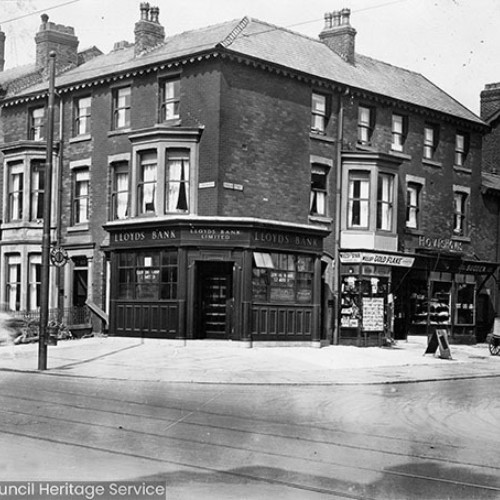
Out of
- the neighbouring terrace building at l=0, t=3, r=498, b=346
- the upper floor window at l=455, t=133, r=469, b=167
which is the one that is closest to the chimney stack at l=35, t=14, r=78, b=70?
the neighbouring terrace building at l=0, t=3, r=498, b=346

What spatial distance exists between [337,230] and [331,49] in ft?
25.7

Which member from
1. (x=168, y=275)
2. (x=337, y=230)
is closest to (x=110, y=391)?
(x=168, y=275)

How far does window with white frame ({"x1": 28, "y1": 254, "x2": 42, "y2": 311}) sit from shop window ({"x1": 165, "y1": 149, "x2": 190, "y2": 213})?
22.1 feet

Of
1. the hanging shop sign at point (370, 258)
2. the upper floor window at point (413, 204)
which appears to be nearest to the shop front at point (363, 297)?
the hanging shop sign at point (370, 258)

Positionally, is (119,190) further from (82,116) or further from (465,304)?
(465,304)

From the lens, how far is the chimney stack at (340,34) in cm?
3053

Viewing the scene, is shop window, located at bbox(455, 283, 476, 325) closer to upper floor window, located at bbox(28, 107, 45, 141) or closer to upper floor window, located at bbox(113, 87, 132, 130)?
upper floor window, located at bbox(113, 87, 132, 130)

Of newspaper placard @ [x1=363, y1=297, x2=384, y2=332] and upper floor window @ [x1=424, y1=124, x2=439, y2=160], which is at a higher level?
upper floor window @ [x1=424, y1=124, x2=439, y2=160]

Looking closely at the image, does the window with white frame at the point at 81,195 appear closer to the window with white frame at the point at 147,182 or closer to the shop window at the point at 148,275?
the window with white frame at the point at 147,182

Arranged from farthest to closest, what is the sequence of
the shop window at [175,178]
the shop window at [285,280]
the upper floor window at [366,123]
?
the upper floor window at [366,123] < the shop window at [175,178] < the shop window at [285,280]

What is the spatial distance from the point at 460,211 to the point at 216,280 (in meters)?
12.9

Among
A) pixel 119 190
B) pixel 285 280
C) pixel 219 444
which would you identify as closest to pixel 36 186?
pixel 119 190

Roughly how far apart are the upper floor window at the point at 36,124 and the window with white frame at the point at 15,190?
1417 millimetres

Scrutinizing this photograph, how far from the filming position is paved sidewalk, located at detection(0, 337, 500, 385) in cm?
1770
